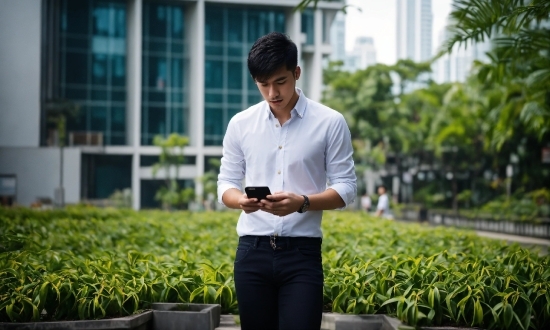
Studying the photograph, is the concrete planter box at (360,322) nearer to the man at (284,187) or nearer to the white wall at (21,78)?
the man at (284,187)

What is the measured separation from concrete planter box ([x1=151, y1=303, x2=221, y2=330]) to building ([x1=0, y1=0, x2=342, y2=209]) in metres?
48.3

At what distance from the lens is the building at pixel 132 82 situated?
5312cm

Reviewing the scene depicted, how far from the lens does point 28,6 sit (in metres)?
50.5

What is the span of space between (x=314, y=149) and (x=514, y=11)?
14.5 ft

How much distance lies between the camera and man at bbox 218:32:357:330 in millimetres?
3432

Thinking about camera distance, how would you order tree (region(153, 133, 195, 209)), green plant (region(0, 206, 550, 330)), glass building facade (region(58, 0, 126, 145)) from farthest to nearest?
glass building facade (region(58, 0, 126, 145)) → tree (region(153, 133, 195, 209)) → green plant (region(0, 206, 550, 330))

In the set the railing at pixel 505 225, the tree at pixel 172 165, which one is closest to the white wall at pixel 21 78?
the tree at pixel 172 165

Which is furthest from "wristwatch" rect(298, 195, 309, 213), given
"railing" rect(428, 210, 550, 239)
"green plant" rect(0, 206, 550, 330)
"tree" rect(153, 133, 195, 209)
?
"tree" rect(153, 133, 195, 209)

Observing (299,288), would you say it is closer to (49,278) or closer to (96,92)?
(49,278)

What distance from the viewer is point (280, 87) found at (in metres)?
3.51

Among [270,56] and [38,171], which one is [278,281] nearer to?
[270,56]

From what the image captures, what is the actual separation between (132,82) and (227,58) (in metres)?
7.44

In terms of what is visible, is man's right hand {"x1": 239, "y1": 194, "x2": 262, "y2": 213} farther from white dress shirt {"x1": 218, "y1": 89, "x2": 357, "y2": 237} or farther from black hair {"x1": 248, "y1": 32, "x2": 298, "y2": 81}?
black hair {"x1": 248, "y1": 32, "x2": 298, "y2": 81}

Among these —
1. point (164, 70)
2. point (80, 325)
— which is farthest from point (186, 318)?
point (164, 70)
